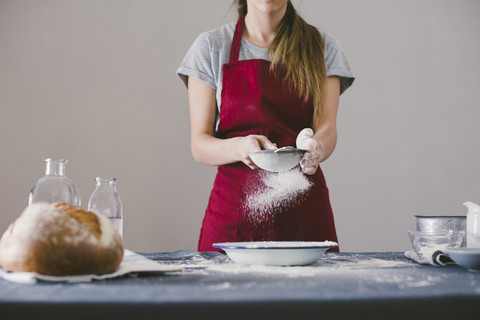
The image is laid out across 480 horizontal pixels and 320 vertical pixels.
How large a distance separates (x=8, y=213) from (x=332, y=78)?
198cm

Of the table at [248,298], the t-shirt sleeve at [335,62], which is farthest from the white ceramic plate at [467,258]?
the t-shirt sleeve at [335,62]

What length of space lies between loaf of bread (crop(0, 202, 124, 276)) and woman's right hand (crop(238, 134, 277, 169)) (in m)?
0.63

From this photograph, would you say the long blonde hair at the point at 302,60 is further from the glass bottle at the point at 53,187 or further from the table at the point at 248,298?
the table at the point at 248,298

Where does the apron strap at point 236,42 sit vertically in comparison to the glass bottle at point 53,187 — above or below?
above

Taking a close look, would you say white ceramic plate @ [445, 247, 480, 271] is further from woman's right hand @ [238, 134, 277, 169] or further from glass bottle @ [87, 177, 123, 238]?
glass bottle @ [87, 177, 123, 238]

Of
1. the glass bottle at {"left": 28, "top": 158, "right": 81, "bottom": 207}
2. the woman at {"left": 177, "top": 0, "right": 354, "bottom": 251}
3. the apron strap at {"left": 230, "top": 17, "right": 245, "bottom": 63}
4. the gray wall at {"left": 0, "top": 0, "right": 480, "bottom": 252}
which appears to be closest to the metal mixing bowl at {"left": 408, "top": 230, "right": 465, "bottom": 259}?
the woman at {"left": 177, "top": 0, "right": 354, "bottom": 251}

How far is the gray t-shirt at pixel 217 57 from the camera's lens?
172cm

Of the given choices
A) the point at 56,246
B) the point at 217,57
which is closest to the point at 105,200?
the point at 56,246

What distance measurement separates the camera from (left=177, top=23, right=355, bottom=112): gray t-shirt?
1.72 metres

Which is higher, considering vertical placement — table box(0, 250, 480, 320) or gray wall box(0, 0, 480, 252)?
gray wall box(0, 0, 480, 252)

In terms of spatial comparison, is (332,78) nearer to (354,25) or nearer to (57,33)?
(354,25)

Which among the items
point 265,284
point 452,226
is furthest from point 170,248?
point 265,284

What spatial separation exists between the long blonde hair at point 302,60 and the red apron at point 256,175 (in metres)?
0.03

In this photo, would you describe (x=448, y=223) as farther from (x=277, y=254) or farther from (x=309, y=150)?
(x=277, y=254)
